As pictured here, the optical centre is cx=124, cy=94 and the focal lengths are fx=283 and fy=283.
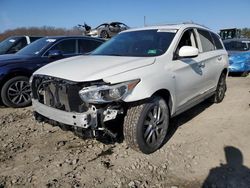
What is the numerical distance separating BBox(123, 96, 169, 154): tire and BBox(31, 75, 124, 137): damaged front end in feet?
0.65

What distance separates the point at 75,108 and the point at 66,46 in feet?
13.1

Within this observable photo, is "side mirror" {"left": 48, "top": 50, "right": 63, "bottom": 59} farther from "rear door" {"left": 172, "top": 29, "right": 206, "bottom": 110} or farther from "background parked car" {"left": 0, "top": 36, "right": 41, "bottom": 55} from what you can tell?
"background parked car" {"left": 0, "top": 36, "right": 41, "bottom": 55}

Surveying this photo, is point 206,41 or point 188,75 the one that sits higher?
point 206,41

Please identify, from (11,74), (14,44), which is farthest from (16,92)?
(14,44)

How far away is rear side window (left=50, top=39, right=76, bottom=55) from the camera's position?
7.00 metres

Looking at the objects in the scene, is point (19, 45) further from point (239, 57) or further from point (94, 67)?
point (239, 57)

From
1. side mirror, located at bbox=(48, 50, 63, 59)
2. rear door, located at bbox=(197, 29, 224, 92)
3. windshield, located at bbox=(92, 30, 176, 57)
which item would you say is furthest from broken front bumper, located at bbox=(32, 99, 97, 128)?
side mirror, located at bbox=(48, 50, 63, 59)

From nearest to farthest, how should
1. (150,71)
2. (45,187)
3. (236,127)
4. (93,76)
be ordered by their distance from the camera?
(45,187), (93,76), (150,71), (236,127)

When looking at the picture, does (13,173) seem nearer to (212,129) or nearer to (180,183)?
(180,183)

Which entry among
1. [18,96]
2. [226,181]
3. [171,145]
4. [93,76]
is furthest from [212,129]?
[18,96]

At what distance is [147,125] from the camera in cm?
388

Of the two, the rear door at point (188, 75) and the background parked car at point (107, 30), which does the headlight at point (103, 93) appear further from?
the background parked car at point (107, 30)

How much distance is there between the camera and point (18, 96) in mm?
6254

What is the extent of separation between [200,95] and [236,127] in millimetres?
854
